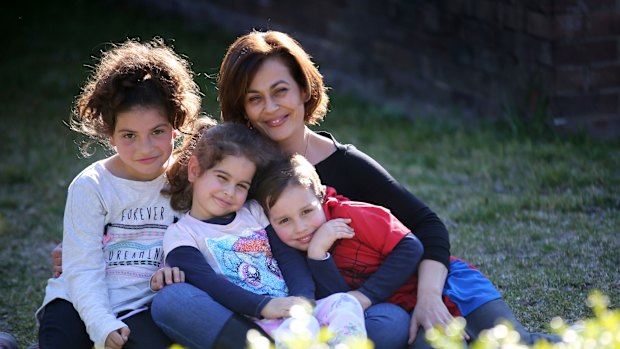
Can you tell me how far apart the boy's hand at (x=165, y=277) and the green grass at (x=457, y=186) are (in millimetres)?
1027

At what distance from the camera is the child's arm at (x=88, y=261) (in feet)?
10.0

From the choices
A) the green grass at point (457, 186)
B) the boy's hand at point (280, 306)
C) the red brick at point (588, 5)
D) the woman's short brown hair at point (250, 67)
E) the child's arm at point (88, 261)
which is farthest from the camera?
the red brick at point (588, 5)

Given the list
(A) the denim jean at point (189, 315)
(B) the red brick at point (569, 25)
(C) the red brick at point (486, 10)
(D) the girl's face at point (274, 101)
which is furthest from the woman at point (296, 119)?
(C) the red brick at point (486, 10)


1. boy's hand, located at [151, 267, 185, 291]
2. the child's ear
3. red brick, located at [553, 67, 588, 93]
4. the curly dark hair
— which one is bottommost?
red brick, located at [553, 67, 588, 93]

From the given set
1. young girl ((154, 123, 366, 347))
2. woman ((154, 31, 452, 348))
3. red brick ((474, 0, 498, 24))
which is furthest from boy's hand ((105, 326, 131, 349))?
red brick ((474, 0, 498, 24))

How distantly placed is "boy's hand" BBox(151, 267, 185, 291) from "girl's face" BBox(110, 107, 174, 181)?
412 millimetres

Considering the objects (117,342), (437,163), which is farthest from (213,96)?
(117,342)

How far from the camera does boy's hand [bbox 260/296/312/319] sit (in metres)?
2.95

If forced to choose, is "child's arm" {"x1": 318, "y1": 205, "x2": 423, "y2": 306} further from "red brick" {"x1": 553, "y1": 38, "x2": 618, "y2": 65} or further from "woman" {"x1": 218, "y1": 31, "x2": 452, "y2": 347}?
"red brick" {"x1": 553, "y1": 38, "x2": 618, "y2": 65}

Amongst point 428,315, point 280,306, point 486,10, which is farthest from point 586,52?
point 280,306

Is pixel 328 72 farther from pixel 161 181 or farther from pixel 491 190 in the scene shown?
pixel 161 181

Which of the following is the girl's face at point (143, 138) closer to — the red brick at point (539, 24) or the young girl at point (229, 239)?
the young girl at point (229, 239)

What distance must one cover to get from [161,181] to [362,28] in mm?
4828

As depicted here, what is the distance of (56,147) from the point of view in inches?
272
